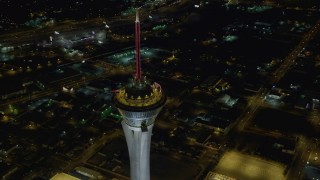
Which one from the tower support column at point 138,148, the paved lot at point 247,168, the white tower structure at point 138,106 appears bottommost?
the paved lot at point 247,168

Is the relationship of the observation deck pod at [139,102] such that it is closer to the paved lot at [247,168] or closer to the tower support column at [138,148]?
the tower support column at [138,148]

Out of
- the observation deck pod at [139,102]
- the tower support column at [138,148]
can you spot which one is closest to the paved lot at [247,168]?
the tower support column at [138,148]

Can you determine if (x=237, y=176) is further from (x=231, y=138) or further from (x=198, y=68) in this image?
(x=198, y=68)

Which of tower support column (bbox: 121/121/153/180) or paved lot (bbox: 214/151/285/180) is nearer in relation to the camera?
tower support column (bbox: 121/121/153/180)

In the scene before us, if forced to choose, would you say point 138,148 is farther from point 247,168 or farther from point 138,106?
point 247,168

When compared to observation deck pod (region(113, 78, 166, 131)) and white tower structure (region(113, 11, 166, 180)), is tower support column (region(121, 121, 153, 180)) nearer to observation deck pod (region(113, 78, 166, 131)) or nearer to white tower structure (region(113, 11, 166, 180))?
white tower structure (region(113, 11, 166, 180))

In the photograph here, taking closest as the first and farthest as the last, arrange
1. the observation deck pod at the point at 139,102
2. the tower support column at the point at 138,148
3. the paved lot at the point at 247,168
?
the observation deck pod at the point at 139,102 → the tower support column at the point at 138,148 → the paved lot at the point at 247,168

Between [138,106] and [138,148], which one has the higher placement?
[138,106]

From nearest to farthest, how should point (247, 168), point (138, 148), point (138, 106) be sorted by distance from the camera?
1. point (138, 106)
2. point (138, 148)
3. point (247, 168)

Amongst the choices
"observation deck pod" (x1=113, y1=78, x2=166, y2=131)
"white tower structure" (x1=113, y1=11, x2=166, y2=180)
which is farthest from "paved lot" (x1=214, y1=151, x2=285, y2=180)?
"observation deck pod" (x1=113, y1=78, x2=166, y2=131)

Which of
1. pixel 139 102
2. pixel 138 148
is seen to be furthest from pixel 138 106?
pixel 138 148

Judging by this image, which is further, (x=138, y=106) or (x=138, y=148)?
(x=138, y=148)
